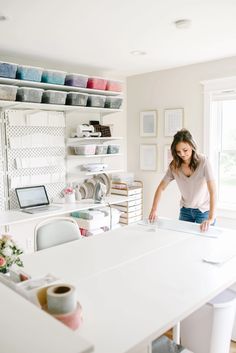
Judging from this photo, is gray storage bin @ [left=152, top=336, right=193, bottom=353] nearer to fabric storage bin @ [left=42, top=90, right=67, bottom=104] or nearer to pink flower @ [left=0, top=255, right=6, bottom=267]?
pink flower @ [left=0, top=255, right=6, bottom=267]

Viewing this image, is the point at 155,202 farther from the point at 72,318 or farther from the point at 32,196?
the point at 72,318

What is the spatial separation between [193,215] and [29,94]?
74.3 inches

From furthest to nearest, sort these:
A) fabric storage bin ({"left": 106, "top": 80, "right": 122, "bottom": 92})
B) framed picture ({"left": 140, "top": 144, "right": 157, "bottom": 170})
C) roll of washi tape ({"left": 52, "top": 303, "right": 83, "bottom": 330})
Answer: framed picture ({"left": 140, "top": 144, "right": 157, "bottom": 170})
fabric storage bin ({"left": 106, "top": 80, "right": 122, "bottom": 92})
roll of washi tape ({"left": 52, "top": 303, "right": 83, "bottom": 330})

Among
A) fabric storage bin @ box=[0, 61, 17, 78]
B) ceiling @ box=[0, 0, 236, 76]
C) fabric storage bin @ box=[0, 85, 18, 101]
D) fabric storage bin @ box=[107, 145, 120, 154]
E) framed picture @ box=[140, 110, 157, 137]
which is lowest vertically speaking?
fabric storage bin @ box=[107, 145, 120, 154]

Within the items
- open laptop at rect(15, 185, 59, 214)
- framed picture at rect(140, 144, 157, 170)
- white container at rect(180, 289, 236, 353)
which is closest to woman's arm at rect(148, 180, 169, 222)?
white container at rect(180, 289, 236, 353)

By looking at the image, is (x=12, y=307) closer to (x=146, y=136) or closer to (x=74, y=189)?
(x=74, y=189)

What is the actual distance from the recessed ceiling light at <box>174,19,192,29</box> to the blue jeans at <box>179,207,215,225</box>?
145 cm

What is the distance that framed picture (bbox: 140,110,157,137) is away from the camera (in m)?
4.41

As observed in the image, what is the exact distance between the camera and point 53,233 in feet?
8.21

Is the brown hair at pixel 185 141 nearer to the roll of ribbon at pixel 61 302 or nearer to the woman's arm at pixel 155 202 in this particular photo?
the woman's arm at pixel 155 202

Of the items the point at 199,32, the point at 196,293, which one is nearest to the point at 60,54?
the point at 199,32

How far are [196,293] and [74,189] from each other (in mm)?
2684

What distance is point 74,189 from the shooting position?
405 cm

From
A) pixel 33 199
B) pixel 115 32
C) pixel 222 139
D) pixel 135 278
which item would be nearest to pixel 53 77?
pixel 115 32
